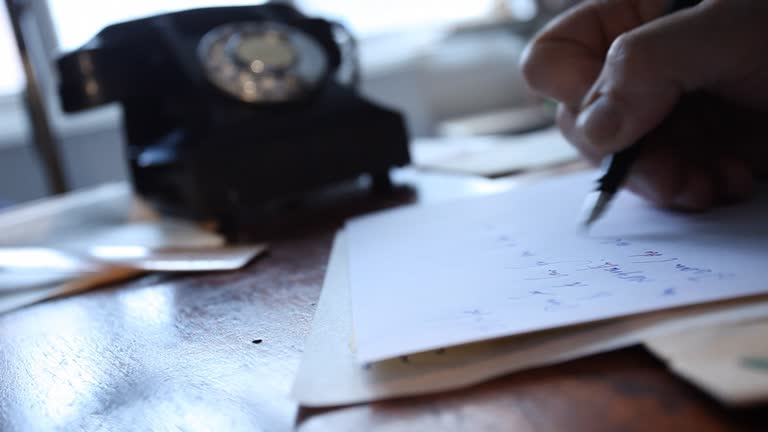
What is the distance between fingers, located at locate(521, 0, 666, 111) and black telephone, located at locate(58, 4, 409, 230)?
28cm

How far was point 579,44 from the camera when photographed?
1.59 feet

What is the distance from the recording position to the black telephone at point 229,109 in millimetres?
654

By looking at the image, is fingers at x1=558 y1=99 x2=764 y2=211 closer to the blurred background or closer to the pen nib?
the pen nib

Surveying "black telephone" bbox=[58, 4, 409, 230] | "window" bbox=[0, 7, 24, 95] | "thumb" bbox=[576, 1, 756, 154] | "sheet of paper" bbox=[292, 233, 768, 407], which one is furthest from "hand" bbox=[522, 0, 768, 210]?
"window" bbox=[0, 7, 24, 95]

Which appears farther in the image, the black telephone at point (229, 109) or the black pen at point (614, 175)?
the black telephone at point (229, 109)

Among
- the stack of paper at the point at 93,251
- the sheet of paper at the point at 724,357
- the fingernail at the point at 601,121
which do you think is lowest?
the stack of paper at the point at 93,251

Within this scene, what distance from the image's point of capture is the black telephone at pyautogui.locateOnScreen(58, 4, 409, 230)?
25.7 inches

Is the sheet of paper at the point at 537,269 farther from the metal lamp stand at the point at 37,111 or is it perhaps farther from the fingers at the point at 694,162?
the metal lamp stand at the point at 37,111

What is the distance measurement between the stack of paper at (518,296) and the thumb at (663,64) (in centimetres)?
8

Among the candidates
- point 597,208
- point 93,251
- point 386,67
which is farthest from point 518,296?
point 386,67

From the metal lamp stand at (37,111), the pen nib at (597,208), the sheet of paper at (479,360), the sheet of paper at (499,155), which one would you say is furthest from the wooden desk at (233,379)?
the metal lamp stand at (37,111)

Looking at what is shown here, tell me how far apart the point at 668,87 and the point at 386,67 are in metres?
1.65

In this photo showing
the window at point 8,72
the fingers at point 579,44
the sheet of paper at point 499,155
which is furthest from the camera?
the window at point 8,72

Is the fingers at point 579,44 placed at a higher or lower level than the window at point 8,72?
lower
